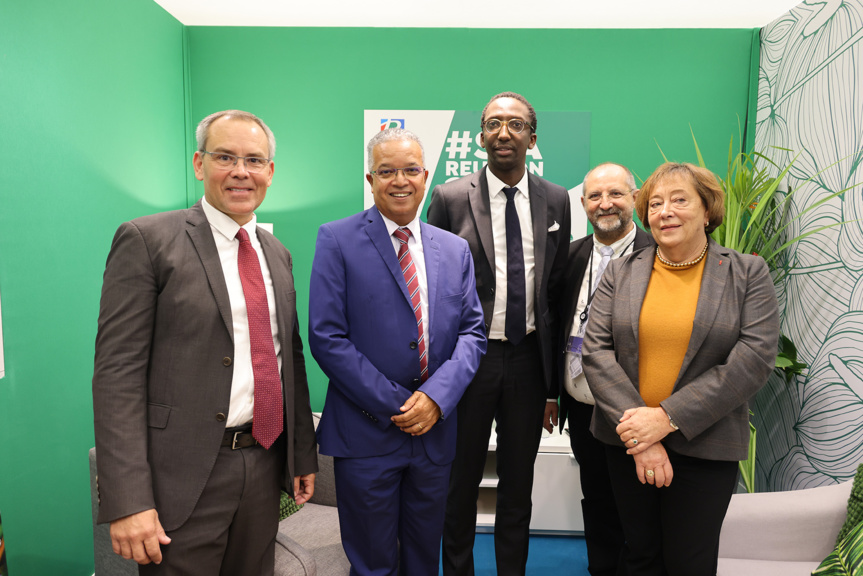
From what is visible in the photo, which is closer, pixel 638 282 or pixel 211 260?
pixel 211 260

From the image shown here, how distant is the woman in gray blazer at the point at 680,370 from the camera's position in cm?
178

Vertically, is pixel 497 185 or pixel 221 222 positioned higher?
pixel 497 185

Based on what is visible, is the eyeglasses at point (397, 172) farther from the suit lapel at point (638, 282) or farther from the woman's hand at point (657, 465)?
the woman's hand at point (657, 465)

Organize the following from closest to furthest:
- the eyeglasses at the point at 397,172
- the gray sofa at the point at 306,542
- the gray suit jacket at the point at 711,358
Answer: the gray suit jacket at the point at 711,358 → the eyeglasses at the point at 397,172 → the gray sofa at the point at 306,542

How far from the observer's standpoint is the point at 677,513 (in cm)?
186

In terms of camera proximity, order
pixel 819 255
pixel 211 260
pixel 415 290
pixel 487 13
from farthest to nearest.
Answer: pixel 487 13 → pixel 819 255 → pixel 415 290 → pixel 211 260

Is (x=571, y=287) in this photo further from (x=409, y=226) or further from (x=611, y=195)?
(x=409, y=226)

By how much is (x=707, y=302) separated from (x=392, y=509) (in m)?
1.26

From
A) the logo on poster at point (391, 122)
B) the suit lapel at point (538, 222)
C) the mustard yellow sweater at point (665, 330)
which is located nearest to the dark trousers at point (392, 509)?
the mustard yellow sweater at point (665, 330)

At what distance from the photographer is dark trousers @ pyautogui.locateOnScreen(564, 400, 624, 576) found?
2541 mm

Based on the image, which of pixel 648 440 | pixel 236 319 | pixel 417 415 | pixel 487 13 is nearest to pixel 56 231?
pixel 236 319

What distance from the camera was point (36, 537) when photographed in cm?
236

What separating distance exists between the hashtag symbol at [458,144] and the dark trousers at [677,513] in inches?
93.1

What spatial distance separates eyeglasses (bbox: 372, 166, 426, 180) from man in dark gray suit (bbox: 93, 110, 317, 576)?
0.37 m
